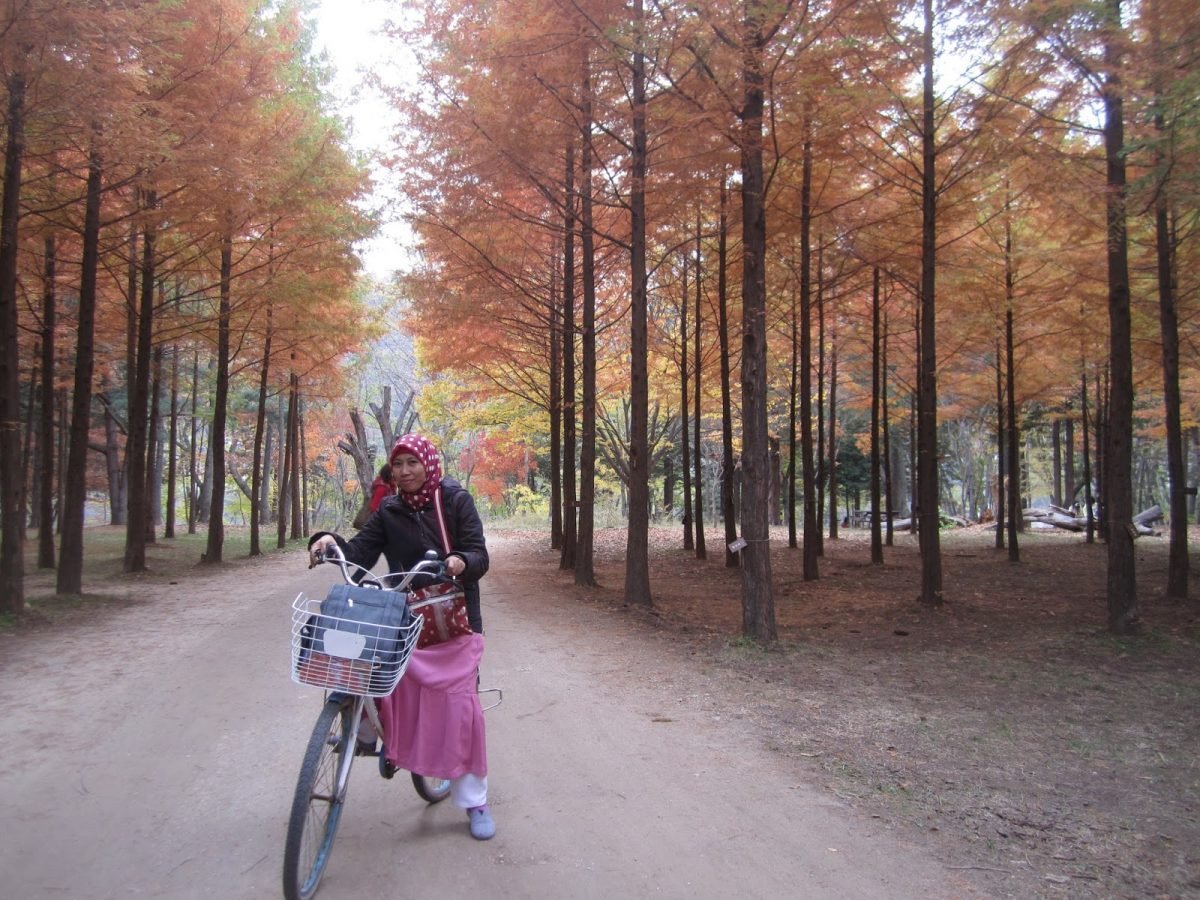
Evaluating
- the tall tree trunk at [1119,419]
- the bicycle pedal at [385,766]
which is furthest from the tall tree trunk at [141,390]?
the tall tree trunk at [1119,419]

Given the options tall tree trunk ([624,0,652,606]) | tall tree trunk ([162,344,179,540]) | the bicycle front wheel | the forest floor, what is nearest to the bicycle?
the bicycle front wheel

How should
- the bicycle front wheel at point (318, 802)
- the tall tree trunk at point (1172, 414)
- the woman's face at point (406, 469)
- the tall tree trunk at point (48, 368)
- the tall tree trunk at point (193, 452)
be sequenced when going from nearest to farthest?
the bicycle front wheel at point (318, 802)
the woman's face at point (406, 469)
the tall tree trunk at point (1172, 414)
the tall tree trunk at point (48, 368)
the tall tree trunk at point (193, 452)

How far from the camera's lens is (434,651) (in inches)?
132

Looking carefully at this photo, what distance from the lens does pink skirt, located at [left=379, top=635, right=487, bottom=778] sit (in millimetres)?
3285

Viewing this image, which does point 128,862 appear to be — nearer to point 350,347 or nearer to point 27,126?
point 27,126

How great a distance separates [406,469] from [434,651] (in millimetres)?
796

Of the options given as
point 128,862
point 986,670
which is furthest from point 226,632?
point 986,670

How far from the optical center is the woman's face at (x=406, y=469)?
345 cm

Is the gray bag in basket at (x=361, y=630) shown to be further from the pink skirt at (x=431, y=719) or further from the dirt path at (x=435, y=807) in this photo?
the dirt path at (x=435, y=807)

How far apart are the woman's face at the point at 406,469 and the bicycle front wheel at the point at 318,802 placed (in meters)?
0.94

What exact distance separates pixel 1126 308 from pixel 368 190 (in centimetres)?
1188

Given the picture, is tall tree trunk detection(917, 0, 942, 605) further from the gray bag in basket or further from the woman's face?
the gray bag in basket

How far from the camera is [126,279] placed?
14820mm

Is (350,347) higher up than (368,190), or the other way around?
(368,190)
